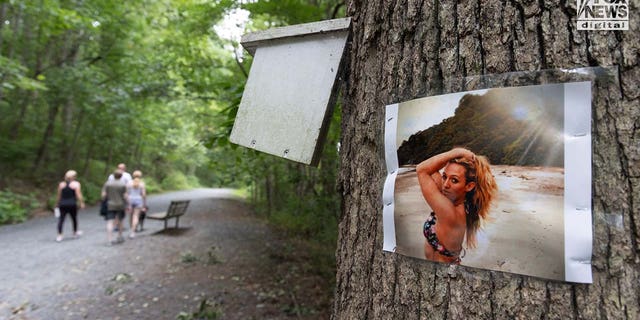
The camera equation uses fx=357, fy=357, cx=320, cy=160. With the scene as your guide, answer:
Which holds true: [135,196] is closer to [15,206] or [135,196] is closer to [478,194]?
[15,206]

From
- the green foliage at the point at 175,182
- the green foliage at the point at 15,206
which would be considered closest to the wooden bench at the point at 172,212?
the green foliage at the point at 15,206

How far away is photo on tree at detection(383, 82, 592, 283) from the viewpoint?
89cm

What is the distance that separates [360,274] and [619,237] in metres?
0.75

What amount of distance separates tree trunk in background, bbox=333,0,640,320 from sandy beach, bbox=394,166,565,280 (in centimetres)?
4

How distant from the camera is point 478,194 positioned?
99 centimetres

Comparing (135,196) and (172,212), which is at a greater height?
(135,196)

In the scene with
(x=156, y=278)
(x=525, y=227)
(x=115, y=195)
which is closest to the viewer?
(x=525, y=227)

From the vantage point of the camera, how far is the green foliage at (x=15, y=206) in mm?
11312

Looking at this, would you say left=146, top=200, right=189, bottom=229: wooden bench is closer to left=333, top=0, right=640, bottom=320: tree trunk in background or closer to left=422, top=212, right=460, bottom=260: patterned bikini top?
left=333, top=0, right=640, bottom=320: tree trunk in background

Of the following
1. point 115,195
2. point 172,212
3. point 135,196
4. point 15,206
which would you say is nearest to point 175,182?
point 15,206

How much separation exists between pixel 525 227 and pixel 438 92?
447 millimetres

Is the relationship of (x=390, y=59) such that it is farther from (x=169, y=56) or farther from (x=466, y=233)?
(x=169, y=56)

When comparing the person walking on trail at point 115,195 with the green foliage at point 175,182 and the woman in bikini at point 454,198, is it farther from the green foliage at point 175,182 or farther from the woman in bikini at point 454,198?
the green foliage at point 175,182

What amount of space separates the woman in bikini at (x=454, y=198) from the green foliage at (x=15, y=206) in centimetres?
1434
